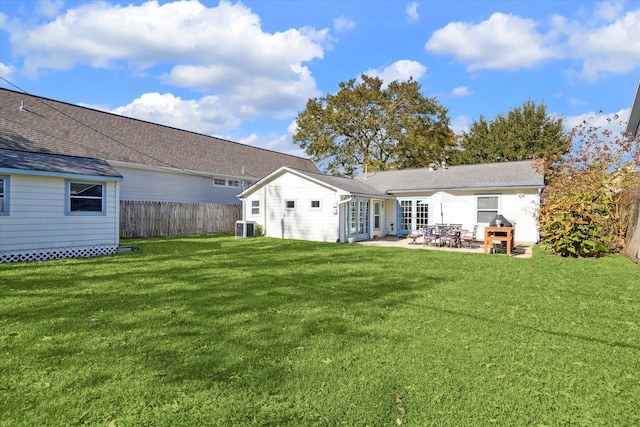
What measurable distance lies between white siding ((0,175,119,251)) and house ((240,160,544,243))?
27.2 feet

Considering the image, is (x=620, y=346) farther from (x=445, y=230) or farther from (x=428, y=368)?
(x=445, y=230)

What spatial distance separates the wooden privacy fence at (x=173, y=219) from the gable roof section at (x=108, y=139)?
2.83 meters

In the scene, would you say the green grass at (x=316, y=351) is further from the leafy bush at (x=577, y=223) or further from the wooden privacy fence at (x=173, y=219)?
the wooden privacy fence at (x=173, y=219)

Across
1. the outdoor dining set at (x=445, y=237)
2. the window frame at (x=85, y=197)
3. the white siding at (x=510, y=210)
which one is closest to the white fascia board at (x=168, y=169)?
the window frame at (x=85, y=197)

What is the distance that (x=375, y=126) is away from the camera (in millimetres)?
33469

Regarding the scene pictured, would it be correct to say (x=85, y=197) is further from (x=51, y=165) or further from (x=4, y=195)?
(x=4, y=195)

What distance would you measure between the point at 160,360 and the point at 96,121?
67.2ft

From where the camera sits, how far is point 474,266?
9.44m

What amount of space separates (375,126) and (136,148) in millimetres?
21534

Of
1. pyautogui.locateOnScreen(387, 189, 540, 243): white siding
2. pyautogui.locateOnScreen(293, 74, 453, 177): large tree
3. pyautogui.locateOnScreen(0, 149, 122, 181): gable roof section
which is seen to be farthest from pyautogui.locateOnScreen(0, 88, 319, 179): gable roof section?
pyautogui.locateOnScreen(387, 189, 540, 243): white siding

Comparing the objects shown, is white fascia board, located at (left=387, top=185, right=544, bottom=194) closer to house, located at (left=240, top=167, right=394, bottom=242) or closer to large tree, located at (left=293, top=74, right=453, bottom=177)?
house, located at (left=240, top=167, right=394, bottom=242)

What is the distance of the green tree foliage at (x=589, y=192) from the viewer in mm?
11180

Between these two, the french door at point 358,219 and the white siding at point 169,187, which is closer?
the french door at point 358,219

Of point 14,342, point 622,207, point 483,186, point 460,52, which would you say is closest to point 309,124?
point 460,52
